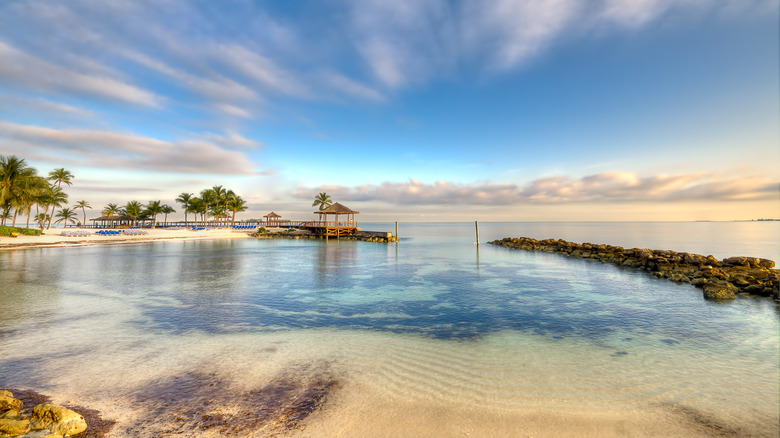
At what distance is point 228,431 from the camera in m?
4.57

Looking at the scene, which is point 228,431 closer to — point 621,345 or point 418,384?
point 418,384

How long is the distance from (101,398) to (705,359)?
1345cm

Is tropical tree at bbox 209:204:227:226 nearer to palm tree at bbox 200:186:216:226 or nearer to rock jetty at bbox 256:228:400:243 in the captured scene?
palm tree at bbox 200:186:216:226

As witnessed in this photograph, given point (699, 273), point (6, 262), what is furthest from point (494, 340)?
point (6, 262)

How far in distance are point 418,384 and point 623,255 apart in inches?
1181

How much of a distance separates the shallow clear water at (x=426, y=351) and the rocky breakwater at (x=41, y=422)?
21.6 inches

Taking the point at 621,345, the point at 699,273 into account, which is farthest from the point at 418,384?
the point at 699,273

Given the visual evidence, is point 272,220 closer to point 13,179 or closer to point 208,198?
point 208,198

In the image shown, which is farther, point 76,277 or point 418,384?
point 76,277

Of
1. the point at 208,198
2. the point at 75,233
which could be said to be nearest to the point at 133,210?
the point at 208,198

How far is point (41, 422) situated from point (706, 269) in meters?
29.5

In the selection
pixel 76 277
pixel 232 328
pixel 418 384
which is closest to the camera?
pixel 418 384

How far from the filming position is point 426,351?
8.12m

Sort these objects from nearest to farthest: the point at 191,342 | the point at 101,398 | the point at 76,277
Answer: the point at 101,398 < the point at 191,342 < the point at 76,277
